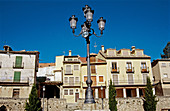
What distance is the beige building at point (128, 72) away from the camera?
35656mm

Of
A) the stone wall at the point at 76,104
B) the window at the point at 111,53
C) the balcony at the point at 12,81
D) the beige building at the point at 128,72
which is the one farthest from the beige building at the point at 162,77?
the balcony at the point at 12,81

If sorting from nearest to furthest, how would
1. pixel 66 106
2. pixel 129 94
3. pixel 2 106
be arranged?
pixel 2 106 < pixel 66 106 < pixel 129 94

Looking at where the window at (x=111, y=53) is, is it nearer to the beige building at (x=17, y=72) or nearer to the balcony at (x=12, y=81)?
the beige building at (x=17, y=72)

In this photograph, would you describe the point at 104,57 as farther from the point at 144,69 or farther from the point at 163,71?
the point at 163,71

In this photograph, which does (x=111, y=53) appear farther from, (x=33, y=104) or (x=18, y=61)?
(x=33, y=104)

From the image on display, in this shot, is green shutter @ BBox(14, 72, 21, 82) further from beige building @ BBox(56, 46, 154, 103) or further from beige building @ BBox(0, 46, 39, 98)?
beige building @ BBox(56, 46, 154, 103)

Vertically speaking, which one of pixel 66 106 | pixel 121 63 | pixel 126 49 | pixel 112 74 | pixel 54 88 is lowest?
pixel 66 106

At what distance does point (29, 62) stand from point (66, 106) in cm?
1069

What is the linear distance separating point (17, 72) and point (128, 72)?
21278 millimetres

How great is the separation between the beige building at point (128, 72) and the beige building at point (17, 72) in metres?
14.6

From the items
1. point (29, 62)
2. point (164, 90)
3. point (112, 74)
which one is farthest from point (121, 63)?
point (29, 62)

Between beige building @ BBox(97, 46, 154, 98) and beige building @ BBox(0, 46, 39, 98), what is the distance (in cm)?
1462

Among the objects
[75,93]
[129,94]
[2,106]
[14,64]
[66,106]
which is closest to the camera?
[2,106]

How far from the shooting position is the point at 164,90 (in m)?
35.6
